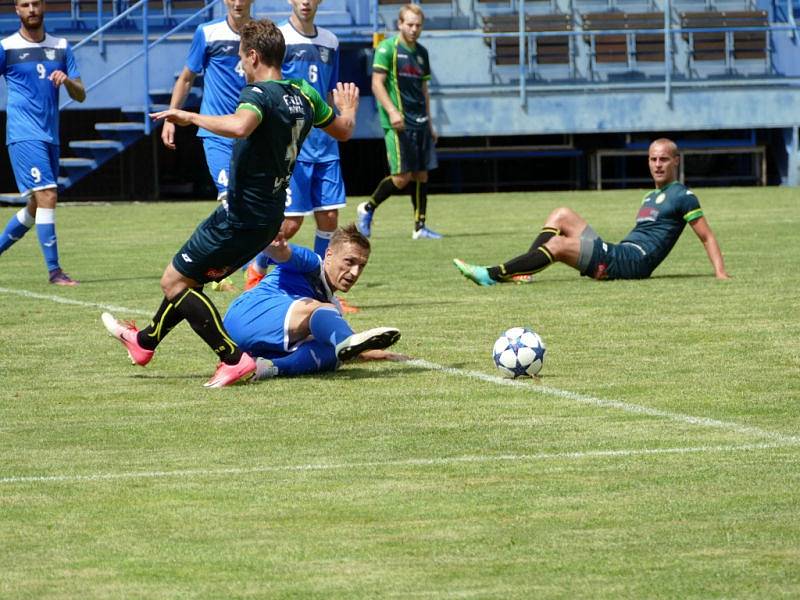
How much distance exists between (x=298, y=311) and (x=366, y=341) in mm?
551

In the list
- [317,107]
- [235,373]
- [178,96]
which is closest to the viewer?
[235,373]

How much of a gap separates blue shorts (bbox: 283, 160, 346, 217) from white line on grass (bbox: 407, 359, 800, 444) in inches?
144

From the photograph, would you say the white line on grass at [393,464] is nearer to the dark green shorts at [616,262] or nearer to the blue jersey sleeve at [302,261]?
the blue jersey sleeve at [302,261]

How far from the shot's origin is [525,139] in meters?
31.7

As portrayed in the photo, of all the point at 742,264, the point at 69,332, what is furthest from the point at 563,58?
the point at 69,332

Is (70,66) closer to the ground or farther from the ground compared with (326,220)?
farther from the ground

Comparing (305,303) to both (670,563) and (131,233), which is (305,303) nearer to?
(670,563)

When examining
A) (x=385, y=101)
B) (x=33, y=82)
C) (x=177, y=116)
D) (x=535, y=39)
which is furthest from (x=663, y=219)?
(x=535, y=39)

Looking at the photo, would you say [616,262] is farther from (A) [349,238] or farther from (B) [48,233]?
(A) [349,238]

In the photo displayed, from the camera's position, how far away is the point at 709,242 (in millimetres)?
12781

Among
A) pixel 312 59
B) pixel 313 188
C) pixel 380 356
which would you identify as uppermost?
pixel 312 59

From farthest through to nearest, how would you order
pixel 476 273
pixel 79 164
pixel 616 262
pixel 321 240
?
1. pixel 79 164
2. pixel 616 262
3. pixel 476 273
4. pixel 321 240

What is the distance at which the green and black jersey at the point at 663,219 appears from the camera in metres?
12.8

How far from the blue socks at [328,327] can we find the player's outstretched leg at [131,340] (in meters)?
0.89
